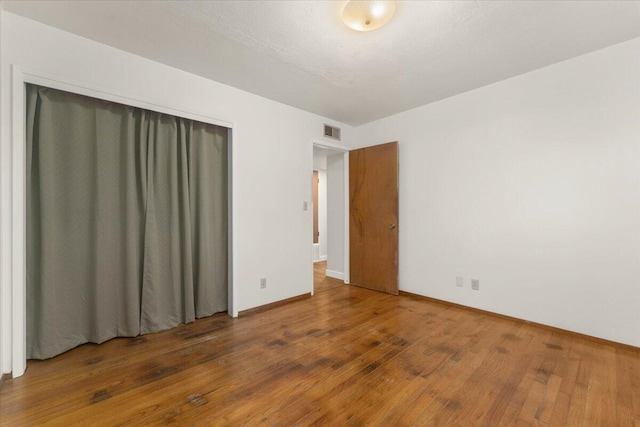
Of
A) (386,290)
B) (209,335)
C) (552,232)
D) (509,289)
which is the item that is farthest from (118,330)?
(552,232)

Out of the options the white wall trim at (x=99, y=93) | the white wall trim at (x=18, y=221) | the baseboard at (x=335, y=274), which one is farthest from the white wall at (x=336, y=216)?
the white wall trim at (x=18, y=221)

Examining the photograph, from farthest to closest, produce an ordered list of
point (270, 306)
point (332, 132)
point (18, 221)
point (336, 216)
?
point (336, 216), point (332, 132), point (270, 306), point (18, 221)

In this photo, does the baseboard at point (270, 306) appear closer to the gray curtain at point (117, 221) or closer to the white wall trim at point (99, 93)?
the gray curtain at point (117, 221)

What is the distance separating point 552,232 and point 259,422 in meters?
2.97

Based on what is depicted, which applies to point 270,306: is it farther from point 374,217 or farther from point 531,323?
point 531,323

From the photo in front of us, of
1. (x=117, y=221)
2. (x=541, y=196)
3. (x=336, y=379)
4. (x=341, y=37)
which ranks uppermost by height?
(x=341, y=37)

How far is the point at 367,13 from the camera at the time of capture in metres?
1.73

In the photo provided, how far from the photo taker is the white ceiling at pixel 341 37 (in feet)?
5.93

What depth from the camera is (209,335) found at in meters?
2.49

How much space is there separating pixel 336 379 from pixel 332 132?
10.7 ft

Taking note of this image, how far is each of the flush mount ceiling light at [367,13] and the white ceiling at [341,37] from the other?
97mm

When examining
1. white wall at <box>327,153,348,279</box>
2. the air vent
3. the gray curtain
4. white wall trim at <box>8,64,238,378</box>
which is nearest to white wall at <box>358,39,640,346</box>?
the air vent

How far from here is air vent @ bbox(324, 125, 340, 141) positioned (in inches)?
156

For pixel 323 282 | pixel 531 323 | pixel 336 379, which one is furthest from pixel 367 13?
pixel 323 282
